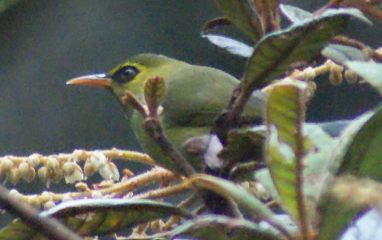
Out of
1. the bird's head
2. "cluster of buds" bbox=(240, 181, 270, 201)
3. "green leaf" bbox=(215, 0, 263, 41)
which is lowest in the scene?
the bird's head

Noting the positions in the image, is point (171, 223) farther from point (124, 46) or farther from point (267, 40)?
point (124, 46)

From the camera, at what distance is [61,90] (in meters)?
5.86

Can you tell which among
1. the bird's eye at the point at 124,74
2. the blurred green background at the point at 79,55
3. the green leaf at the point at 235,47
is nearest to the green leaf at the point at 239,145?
the green leaf at the point at 235,47

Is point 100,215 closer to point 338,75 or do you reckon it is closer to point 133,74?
point 338,75

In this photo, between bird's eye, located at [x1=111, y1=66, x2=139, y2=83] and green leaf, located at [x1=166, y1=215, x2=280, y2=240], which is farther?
bird's eye, located at [x1=111, y1=66, x2=139, y2=83]

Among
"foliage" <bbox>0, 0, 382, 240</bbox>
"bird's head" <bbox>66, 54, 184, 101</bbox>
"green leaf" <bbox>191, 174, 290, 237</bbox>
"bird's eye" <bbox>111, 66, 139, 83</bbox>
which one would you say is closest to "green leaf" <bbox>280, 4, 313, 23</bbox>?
"foliage" <bbox>0, 0, 382, 240</bbox>

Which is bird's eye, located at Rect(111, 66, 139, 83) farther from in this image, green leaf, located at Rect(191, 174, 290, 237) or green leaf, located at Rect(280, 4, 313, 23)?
green leaf, located at Rect(191, 174, 290, 237)

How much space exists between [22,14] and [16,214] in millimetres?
5743

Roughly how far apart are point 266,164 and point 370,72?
126 mm

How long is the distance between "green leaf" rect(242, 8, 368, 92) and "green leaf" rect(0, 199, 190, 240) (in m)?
0.17

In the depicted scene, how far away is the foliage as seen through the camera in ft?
2.87

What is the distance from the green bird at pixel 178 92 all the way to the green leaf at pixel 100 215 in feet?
2.06

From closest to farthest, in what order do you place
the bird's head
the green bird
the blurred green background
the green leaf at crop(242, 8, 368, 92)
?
the green leaf at crop(242, 8, 368, 92), the green bird, the bird's head, the blurred green background

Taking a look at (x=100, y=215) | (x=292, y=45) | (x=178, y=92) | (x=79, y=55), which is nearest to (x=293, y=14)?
(x=292, y=45)
